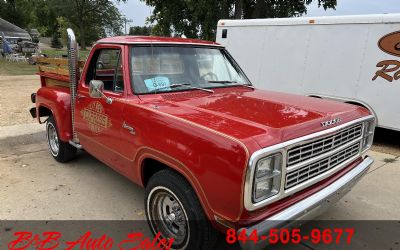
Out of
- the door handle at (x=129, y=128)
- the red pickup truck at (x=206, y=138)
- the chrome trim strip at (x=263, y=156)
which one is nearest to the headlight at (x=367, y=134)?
the red pickup truck at (x=206, y=138)

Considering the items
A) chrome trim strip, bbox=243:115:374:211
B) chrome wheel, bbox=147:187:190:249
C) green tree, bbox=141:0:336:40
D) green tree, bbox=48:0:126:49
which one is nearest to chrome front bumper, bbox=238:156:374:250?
chrome trim strip, bbox=243:115:374:211

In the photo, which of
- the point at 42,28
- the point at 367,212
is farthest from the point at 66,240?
the point at 42,28

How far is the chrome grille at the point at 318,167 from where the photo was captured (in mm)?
2666

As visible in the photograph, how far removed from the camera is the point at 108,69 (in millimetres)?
4215

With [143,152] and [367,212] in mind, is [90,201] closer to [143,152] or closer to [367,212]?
[143,152]

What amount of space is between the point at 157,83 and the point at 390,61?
16.4ft

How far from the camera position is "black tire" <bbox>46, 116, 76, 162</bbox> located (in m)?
5.30

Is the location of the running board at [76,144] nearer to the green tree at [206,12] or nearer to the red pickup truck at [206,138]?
the red pickup truck at [206,138]

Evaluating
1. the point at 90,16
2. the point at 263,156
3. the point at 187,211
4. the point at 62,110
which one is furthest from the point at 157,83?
the point at 90,16

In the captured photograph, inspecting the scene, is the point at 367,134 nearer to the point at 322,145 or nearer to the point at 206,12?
the point at 322,145

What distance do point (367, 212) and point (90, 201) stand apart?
10.7 feet

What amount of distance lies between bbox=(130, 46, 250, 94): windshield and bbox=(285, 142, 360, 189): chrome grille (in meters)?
1.56

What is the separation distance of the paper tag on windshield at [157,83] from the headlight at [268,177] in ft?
5.37

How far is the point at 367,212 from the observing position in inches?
163
